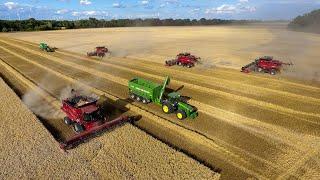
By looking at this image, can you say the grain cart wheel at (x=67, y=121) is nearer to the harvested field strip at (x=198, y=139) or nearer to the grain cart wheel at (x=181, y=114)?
the harvested field strip at (x=198, y=139)

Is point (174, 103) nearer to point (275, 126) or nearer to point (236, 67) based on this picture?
point (275, 126)

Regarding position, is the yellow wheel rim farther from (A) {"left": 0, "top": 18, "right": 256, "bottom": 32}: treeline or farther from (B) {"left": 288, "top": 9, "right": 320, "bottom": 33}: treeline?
(A) {"left": 0, "top": 18, "right": 256, "bottom": 32}: treeline

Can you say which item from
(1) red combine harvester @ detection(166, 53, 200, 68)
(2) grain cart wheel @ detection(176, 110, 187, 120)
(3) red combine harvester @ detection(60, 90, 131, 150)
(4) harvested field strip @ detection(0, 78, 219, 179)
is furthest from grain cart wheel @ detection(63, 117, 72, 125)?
→ (1) red combine harvester @ detection(166, 53, 200, 68)

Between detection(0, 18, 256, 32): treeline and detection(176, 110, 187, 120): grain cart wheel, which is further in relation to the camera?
detection(0, 18, 256, 32): treeline

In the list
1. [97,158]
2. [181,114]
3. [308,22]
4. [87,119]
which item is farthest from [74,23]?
[97,158]

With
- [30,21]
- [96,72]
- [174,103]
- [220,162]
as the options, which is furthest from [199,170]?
[30,21]

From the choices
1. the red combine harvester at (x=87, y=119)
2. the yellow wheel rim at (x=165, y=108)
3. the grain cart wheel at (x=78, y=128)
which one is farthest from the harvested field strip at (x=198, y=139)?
the grain cart wheel at (x=78, y=128)

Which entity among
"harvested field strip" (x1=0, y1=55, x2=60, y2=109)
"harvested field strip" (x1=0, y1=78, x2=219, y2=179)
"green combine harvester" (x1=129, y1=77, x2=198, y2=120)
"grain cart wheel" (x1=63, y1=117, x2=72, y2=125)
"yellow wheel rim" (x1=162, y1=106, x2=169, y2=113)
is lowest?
"harvested field strip" (x1=0, y1=55, x2=60, y2=109)
